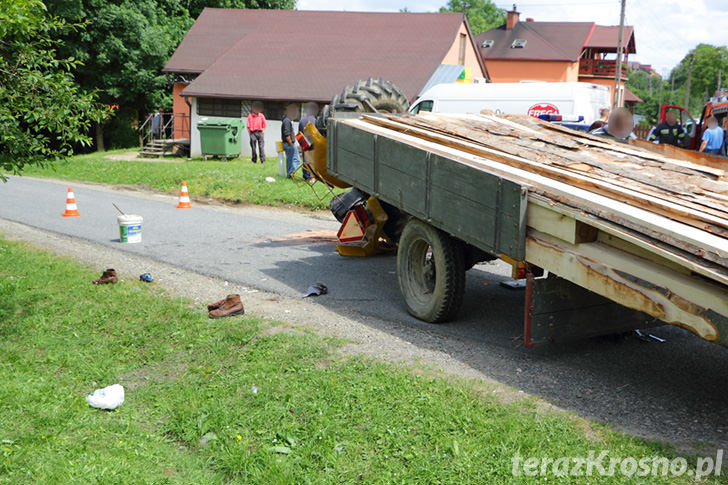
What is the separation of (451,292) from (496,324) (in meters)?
0.63

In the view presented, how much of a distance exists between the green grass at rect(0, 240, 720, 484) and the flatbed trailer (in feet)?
3.00

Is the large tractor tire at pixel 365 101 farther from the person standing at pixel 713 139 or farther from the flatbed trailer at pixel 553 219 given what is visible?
the person standing at pixel 713 139

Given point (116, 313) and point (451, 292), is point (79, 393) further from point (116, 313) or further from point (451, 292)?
point (451, 292)

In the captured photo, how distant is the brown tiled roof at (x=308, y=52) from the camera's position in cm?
2556

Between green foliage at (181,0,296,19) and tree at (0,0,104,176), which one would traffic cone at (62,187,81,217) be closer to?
tree at (0,0,104,176)

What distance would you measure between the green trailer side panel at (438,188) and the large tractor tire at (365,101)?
0.97 metres

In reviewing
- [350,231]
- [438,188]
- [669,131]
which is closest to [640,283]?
[438,188]

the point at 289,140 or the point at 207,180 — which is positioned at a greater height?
the point at 289,140

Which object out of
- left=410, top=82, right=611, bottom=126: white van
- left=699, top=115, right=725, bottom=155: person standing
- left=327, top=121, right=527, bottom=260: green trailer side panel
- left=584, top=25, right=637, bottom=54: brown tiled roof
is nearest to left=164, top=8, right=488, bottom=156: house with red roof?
left=410, top=82, right=611, bottom=126: white van

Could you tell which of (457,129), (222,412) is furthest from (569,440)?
(457,129)

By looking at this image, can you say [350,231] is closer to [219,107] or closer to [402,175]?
[402,175]

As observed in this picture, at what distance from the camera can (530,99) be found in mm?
18141

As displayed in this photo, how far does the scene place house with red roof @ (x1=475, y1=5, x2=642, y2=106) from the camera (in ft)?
173

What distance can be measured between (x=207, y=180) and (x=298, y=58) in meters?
12.4
